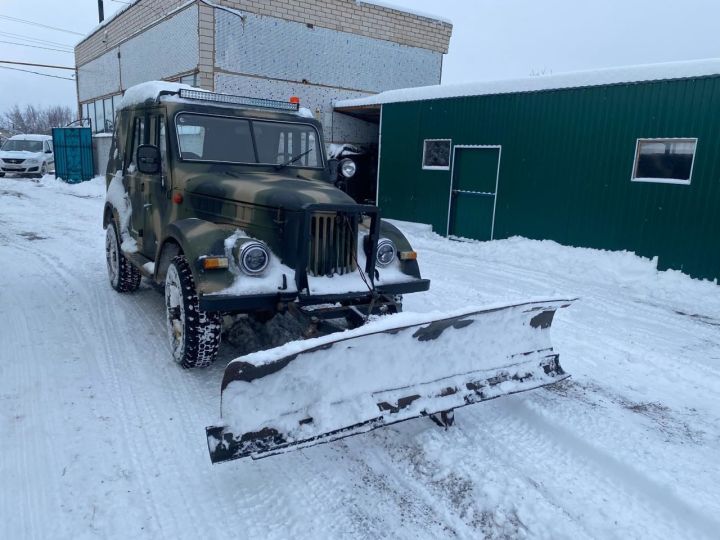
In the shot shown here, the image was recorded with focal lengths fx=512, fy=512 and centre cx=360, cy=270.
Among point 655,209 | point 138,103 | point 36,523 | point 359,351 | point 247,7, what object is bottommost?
point 36,523

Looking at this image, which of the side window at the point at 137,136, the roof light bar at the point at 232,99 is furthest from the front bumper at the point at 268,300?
the side window at the point at 137,136

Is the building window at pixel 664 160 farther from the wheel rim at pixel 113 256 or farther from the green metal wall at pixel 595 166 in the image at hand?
the wheel rim at pixel 113 256

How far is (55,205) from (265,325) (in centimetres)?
1245

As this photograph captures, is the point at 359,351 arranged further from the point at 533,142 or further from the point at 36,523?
the point at 533,142

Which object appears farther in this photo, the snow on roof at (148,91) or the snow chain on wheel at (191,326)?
the snow on roof at (148,91)

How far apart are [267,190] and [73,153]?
71.1 ft

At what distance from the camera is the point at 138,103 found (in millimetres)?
5570

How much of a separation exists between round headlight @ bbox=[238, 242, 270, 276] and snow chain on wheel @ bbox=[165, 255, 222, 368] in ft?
1.55

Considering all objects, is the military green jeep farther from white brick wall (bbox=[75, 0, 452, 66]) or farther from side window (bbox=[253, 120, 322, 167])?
white brick wall (bbox=[75, 0, 452, 66])

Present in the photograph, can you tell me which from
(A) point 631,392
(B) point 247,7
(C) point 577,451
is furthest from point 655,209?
(B) point 247,7

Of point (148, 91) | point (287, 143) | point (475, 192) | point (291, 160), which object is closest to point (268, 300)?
point (291, 160)

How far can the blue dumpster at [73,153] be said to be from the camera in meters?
21.8

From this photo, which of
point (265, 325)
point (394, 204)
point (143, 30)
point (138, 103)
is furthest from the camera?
point (143, 30)

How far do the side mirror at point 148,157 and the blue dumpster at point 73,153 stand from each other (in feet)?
64.8
